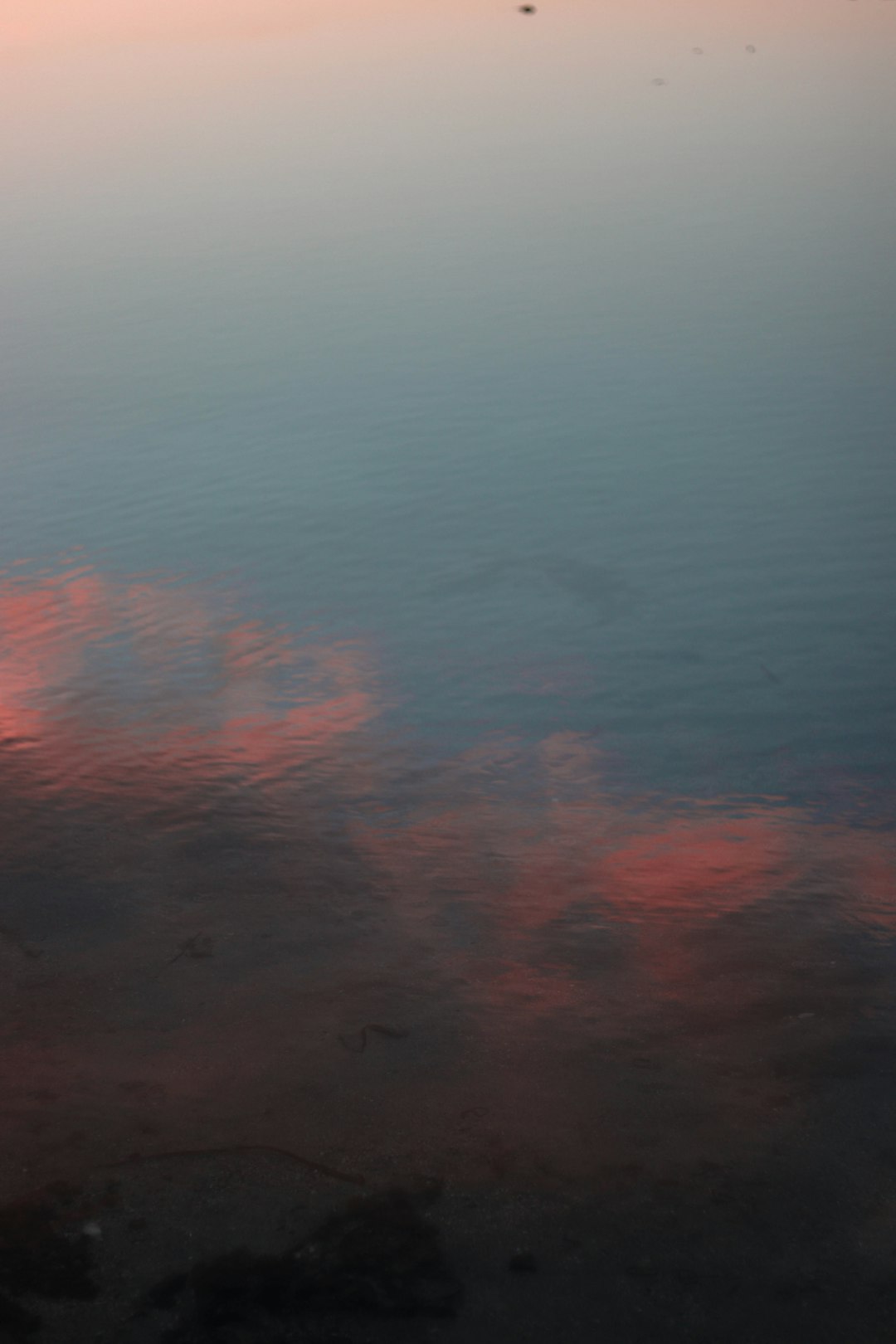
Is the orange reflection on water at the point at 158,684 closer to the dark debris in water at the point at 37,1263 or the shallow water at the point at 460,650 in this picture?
the shallow water at the point at 460,650

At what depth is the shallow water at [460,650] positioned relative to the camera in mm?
8422

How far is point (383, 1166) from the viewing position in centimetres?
756

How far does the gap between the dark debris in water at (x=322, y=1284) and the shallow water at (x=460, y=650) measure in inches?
22.1

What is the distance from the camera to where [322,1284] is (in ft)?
22.3

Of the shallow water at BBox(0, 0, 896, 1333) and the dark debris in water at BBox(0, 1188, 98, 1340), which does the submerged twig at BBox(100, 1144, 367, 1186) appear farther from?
the dark debris in water at BBox(0, 1188, 98, 1340)

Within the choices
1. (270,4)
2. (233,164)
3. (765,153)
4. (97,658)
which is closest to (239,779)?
(97,658)

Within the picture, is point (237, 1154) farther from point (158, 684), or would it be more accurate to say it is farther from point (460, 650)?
point (460, 650)

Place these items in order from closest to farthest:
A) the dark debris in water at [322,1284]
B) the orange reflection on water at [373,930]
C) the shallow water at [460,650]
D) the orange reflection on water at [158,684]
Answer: the dark debris in water at [322,1284]
the orange reflection on water at [373,930]
the shallow water at [460,650]
the orange reflection on water at [158,684]

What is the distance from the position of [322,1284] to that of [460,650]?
9499mm

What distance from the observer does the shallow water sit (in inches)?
332

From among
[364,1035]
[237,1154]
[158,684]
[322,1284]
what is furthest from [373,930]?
[158,684]

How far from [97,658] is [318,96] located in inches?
1297

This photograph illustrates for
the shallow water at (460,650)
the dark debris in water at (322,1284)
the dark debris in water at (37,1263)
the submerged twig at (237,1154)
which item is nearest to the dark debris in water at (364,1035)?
the shallow water at (460,650)

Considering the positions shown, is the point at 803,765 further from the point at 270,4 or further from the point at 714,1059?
the point at 270,4
